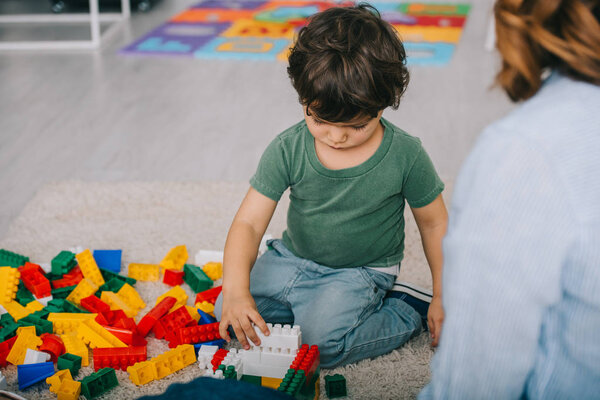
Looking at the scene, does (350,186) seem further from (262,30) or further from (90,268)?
(262,30)

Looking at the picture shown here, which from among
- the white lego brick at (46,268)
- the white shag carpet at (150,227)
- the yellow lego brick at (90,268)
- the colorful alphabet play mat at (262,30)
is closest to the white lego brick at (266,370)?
the white shag carpet at (150,227)

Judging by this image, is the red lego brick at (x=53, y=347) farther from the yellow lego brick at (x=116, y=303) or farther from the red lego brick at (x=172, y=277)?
the red lego brick at (x=172, y=277)

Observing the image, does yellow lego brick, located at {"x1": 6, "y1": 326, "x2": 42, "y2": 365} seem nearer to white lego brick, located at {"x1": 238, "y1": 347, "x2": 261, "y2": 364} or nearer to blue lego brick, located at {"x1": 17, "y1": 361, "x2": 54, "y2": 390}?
blue lego brick, located at {"x1": 17, "y1": 361, "x2": 54, "y2": 390}

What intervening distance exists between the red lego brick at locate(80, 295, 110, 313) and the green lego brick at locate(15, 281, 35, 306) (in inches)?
3.8

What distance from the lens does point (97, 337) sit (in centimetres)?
108

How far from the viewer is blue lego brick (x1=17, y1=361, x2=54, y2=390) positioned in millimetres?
999

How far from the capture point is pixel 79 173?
5.76ft

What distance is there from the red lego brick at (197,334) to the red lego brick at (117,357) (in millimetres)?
64

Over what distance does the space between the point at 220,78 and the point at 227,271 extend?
5.38 ft

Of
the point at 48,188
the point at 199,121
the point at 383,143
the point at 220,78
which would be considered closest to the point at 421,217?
the point at 383,143

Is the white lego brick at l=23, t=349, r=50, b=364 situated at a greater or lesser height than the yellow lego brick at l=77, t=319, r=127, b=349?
greater

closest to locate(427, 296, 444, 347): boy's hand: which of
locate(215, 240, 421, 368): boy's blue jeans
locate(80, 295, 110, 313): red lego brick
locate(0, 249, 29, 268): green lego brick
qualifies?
locate(215, 240, 421, 368): boy's blue jeans

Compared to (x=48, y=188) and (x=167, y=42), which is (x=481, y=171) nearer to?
(x=48, y=188)

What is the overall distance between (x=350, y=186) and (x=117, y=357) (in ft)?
1.42
